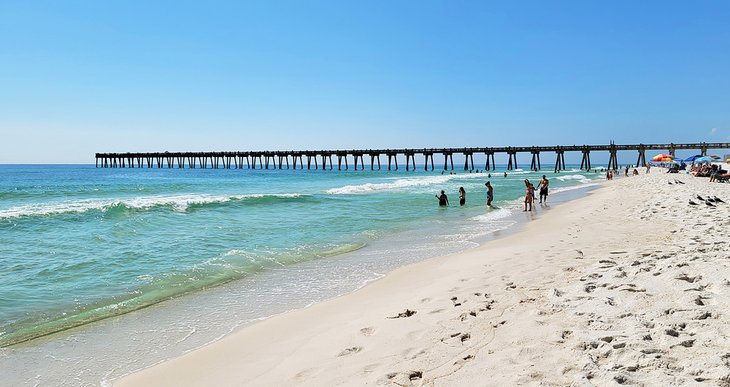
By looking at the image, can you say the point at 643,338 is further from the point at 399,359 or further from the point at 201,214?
the point at 201,214

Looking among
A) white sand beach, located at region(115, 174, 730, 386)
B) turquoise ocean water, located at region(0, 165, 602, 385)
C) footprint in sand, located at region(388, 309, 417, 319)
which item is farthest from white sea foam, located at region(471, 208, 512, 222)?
footprint in sand, located at region(388, 309, 417, 319)

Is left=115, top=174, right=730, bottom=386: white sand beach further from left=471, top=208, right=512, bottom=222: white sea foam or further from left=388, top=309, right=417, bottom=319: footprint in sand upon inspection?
left=471, top=208, right=512, bottom=222: white sea foam

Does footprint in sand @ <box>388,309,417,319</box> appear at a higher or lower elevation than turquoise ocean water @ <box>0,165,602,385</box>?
higher

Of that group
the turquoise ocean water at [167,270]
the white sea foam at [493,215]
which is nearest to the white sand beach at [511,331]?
the turquoise ocean water at [167,270]

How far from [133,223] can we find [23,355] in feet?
37.9

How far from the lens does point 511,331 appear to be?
A: 3.92 metres

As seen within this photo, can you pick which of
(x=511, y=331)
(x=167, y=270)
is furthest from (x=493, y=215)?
(x=511, y=331)

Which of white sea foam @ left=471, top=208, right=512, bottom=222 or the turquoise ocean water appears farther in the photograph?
white sea foam @ left=471, top=208, right=512, bottom=222

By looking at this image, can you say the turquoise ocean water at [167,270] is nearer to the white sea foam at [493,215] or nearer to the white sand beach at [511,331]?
the white sea foam at [493,215]

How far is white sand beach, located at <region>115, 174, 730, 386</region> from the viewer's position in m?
3.07

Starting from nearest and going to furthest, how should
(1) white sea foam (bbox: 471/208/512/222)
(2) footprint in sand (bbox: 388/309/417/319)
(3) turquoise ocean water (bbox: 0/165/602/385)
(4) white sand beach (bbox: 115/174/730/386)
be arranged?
(4) white sand beach (bbox: 115/174/730/386) < (2) footprint in sand (bbox: 388/309/417/319) < (3) turquoise ocean water (bbox: 0/165/602/385) < (1) white sea foam (bbox: 471/208/512/222)

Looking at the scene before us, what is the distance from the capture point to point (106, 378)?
421 centimetres

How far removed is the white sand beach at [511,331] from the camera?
307cm

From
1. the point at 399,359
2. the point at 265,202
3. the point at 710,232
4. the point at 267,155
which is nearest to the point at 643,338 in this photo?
the point at 399,359
